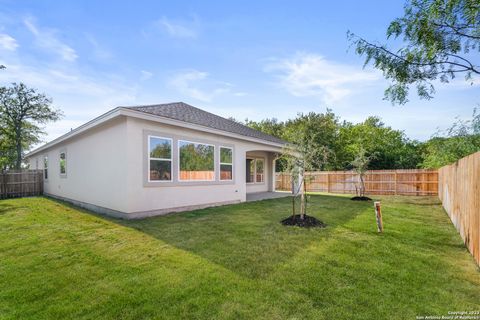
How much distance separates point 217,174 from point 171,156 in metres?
2.40

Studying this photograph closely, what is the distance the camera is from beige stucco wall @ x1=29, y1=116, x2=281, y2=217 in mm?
7477

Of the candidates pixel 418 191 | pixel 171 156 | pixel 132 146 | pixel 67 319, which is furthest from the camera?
pixel 418 191

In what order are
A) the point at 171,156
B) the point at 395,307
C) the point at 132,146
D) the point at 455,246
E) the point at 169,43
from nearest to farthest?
the point at 395,307 < the point at 455,246 < the point at 132,146 < the point at 171,156 < the point at 169,43

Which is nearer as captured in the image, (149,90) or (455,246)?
(455,246)

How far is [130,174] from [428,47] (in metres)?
8.20

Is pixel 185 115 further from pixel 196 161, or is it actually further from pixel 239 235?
pixel 239 235

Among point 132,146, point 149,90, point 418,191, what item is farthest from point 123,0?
point 418,191

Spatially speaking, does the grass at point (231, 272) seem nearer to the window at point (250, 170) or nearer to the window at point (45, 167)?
the window at point (250, 170)

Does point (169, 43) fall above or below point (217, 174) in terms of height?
above

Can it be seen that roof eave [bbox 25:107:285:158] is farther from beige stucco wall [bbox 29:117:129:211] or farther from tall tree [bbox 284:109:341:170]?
tall tree [bbox 284:109:341:170]

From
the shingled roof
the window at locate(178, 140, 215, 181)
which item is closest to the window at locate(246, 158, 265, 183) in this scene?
the shingled roof

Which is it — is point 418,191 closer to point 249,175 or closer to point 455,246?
point 249,175

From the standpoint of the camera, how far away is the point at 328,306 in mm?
2881

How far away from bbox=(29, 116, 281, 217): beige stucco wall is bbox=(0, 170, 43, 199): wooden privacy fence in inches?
182
